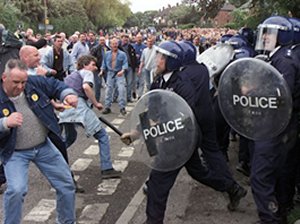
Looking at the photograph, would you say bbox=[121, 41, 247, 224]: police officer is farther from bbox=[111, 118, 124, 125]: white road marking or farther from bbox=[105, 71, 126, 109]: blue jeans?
bbox=[105, 71, 126, 109]: blue jeans

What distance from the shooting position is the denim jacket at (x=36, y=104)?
4.34 meters

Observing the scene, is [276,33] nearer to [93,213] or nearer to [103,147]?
[93,213]

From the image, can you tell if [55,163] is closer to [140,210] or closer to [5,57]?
[140,210]

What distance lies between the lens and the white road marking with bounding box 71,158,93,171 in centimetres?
753

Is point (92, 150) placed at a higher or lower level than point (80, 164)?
lower

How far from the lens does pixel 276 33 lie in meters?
4.81

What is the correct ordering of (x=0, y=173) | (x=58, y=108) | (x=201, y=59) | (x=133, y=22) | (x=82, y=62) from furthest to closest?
(x=133, y=22)
(x=201, y=59)
(x=82, y=62)
(x=0, y=173)
(x=58, y=108)

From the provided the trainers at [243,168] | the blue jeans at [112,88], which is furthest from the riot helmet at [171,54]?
the blue jeans at [112,88]

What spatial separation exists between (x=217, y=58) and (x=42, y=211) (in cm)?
313

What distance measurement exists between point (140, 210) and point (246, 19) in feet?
13.9

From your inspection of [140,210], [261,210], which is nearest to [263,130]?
[261,210]

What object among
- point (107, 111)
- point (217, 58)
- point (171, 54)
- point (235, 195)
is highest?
point (171, 54)

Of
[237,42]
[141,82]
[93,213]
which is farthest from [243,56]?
[141,82]

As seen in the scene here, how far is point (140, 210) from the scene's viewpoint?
576cm
